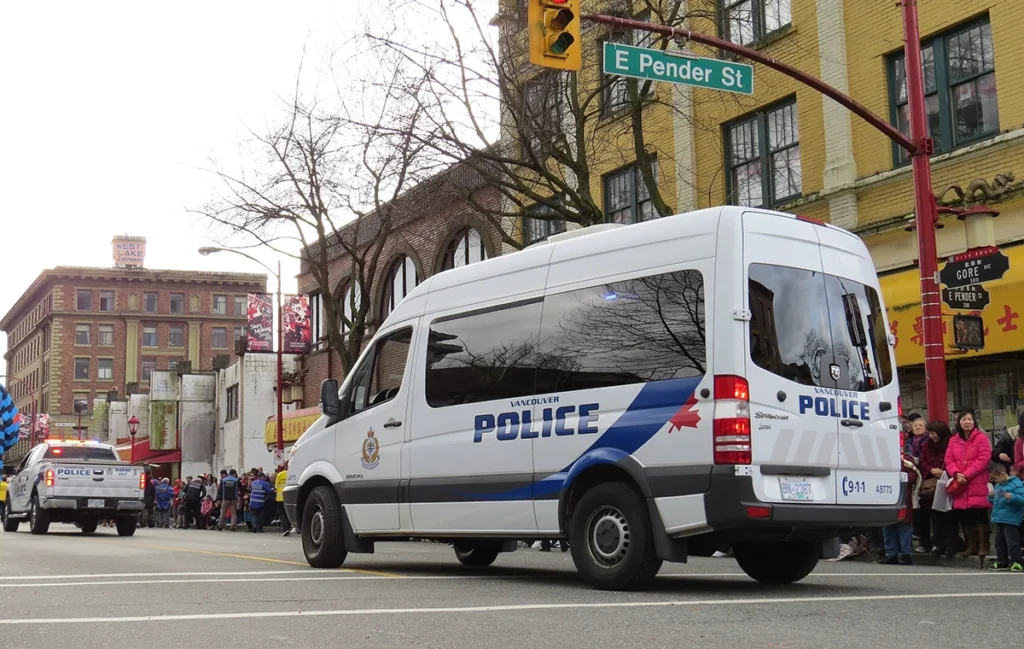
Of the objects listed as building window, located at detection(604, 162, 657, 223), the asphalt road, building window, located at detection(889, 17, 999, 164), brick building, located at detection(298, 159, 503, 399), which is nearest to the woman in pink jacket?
the asphalt road

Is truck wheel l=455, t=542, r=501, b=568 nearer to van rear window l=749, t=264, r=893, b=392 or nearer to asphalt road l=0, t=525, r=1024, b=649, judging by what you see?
asphalt road l=0, t=525, r=1024, b=649

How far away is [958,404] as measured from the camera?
61.3 ft

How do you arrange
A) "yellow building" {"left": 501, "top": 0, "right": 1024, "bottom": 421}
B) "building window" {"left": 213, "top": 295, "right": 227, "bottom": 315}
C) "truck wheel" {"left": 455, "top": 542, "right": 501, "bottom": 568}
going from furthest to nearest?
"building window" {"left": 213, "top": 295, "right": 227, "bottom": 315}, "yellow building" {"left": 501, "top": 0, "right": 1024, "bottom": 421}, "truck wheel" {"left": 455, "top": 542, "right": 501, "bottom": 568}

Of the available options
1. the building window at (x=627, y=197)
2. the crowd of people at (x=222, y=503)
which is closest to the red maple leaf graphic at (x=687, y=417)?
the building window at (x=627, y=197)

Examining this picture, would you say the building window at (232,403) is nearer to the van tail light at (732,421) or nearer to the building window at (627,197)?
the building window at (627,197)

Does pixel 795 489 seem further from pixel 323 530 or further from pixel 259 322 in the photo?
pixel 259 322

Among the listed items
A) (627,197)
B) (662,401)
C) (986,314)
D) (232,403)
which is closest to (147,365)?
(232,403)

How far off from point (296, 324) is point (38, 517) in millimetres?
17098

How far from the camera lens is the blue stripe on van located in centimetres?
924

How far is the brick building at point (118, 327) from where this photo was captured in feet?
338

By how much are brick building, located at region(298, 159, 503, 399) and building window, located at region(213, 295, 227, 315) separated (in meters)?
65.3

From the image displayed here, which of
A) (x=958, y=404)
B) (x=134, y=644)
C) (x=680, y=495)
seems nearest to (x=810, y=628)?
(x=680, y=495)

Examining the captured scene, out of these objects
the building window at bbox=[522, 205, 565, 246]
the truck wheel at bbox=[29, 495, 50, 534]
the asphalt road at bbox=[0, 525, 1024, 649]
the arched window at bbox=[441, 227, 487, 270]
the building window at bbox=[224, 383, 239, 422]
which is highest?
the arched window at bbox=[441, 227, 487, 270]

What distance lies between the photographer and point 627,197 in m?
25.9
